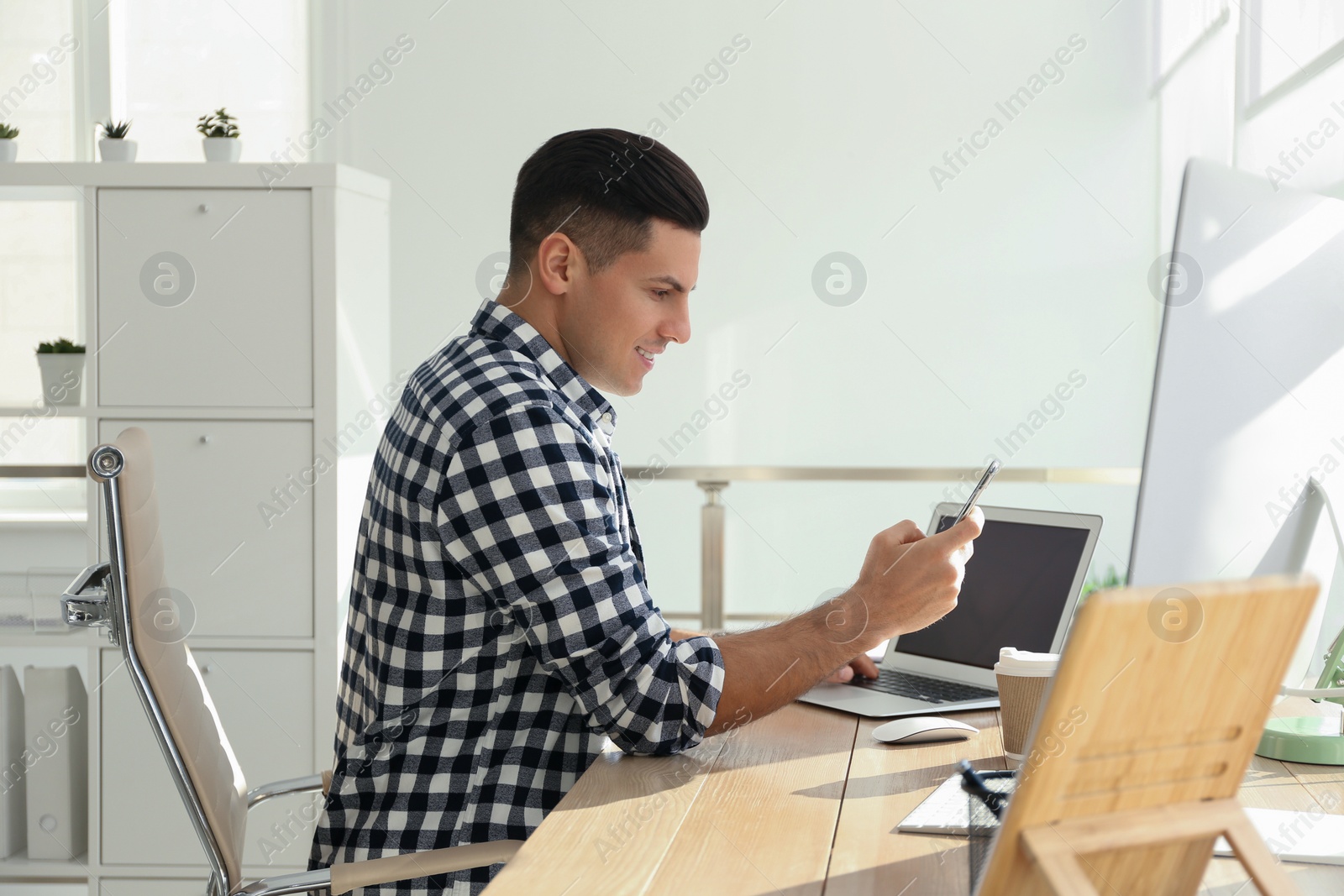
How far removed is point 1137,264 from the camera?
4.66m

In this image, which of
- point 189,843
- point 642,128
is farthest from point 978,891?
point 642,128

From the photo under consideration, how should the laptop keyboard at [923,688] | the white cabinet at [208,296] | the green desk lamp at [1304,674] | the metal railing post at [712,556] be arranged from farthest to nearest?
the metal railing post at [712,556], the white cabinet at [208,296], the laptop keyboard at [923,688], the green desk lamp at [1304,674]

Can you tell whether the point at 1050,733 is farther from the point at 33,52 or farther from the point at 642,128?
the point at 33,52

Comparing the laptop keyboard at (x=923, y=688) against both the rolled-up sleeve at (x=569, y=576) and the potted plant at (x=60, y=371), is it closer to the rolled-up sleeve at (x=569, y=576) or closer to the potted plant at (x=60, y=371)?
the rolled-up sleeve at (x=569, y=576)

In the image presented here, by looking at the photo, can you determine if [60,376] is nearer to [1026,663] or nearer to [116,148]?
[116,148]

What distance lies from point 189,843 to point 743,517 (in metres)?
2.89

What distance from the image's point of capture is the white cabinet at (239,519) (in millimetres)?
2297

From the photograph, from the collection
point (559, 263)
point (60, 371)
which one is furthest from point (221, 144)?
point (559, 263)

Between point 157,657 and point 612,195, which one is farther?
point 612,195

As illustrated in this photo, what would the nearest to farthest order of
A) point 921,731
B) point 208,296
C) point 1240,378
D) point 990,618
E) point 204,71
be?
1. point 1240,378
2. point 921,731
3. point 990,618
4. point 208,296
5. point 204,71

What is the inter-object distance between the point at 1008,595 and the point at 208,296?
1.67m

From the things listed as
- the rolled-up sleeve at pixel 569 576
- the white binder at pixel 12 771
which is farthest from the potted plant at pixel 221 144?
the rolled-up sleeve at pixel 569 576

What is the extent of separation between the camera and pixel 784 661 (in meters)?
1.08

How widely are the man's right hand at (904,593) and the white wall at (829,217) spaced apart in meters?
3.71
